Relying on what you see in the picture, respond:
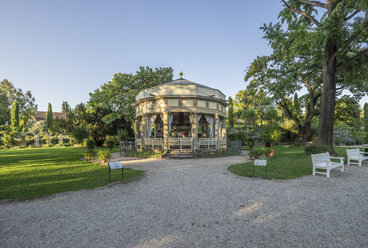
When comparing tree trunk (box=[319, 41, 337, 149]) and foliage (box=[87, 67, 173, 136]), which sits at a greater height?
foliage (box=[87, 67, 173, 136])

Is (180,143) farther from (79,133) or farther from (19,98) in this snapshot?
(19,98)

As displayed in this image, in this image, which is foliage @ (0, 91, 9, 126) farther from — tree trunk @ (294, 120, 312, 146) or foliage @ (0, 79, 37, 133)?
tree trunk @ (294, 120, 312, 146)

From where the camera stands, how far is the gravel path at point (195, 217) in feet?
9.78

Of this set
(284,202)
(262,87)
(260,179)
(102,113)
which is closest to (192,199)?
(284,202)

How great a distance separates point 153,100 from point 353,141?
32011 mm

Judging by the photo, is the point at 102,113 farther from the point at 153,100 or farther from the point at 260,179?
the point at 260,179

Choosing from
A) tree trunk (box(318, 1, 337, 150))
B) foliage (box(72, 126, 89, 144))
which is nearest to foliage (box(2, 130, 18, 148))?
foliage (box(72, 126, 89, 144))

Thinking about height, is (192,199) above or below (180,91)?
below

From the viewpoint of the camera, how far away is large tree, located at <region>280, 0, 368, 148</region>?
1091 cm

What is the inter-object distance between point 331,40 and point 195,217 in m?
15.7

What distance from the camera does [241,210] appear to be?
4.20 m

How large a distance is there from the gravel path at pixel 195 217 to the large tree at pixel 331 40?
902 centimetres

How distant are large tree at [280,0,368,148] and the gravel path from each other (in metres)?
9.02

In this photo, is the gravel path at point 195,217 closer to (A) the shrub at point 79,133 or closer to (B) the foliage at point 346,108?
(A) the shrub at point 79,133
